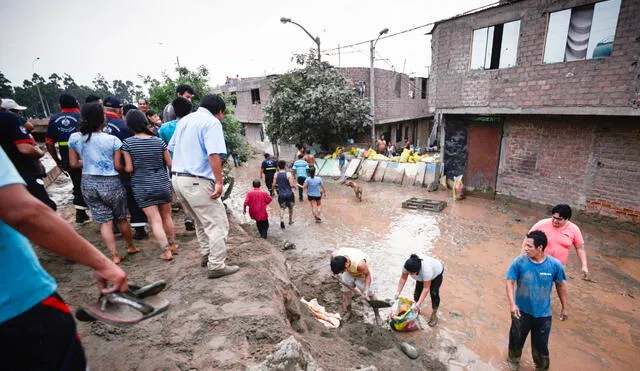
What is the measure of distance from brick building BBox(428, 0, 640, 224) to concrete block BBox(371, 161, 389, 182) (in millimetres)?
3275

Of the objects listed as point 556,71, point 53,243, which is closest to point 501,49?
point 556,71

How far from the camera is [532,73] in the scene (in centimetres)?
801

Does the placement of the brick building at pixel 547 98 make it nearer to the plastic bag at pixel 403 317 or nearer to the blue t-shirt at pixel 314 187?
the blue t-shirt at pixel 314 187

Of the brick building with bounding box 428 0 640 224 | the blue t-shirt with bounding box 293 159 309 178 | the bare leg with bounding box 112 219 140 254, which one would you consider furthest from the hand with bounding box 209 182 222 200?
the brick building with bounding box 428 0 640 224

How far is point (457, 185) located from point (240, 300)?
9.25m

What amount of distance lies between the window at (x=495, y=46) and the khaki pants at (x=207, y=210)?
9.19 meters

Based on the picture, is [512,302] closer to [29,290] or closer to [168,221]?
[29,290]

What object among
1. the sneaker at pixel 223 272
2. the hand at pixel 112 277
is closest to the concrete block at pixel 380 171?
the sneaker at pixel 223 272

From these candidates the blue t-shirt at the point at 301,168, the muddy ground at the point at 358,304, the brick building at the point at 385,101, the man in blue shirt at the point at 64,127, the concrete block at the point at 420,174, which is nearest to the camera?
the muddy ground at the point at 358,304

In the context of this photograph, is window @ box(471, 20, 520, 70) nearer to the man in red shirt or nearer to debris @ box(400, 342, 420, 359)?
the man in red shirt

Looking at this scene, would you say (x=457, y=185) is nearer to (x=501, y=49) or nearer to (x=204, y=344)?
(x=501, y=49)

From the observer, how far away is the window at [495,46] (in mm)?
8367

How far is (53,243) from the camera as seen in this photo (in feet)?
3.47

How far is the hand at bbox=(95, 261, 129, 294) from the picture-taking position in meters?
1.23
